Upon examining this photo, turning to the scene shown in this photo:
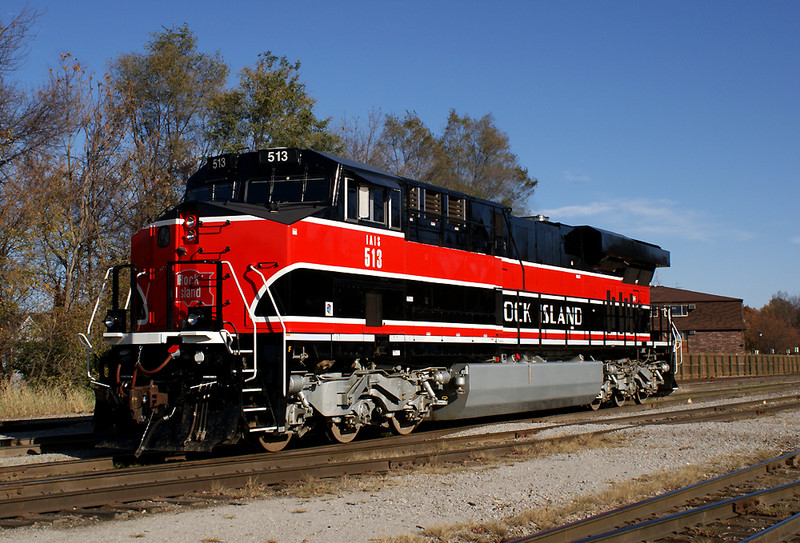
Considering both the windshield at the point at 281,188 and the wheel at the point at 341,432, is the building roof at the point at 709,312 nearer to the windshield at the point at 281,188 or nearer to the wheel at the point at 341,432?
the wheel at the point at 341,432

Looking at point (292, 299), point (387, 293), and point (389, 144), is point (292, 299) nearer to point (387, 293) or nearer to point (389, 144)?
point (387, 293)

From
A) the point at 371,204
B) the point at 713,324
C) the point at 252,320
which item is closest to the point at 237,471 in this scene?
the point at 252,320

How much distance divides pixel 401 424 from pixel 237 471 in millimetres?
4212

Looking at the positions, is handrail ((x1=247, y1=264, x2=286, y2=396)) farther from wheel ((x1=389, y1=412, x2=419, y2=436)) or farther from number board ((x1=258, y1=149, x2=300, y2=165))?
wheel ((x1=389, y1=412, x2=419, y2=436))

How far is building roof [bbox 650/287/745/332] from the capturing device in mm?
55219

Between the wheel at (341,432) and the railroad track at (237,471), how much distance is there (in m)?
0.28

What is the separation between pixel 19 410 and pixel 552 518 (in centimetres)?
1328

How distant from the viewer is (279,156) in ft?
32.2

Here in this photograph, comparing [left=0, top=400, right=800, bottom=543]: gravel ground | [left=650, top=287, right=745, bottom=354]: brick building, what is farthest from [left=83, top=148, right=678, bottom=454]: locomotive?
[left=650, top=287, right=745, bottom=354]: brick building

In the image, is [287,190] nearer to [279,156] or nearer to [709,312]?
[279,156]

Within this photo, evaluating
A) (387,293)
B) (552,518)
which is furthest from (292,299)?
(552,518)

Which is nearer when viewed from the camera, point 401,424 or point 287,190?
point 287,190

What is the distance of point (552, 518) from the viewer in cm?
605

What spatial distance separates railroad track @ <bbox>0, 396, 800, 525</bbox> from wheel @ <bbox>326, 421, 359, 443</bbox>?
281 millimetres
